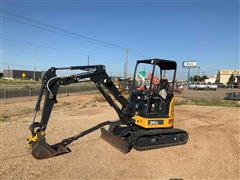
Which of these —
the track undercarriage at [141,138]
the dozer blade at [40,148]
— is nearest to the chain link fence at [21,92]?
the track undercarriage at [141,138]

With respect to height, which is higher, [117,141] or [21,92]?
[117,141]

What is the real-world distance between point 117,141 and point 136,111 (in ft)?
3.92

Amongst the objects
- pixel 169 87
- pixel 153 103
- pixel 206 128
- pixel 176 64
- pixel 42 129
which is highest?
pixel 176 64

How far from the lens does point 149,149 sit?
6688mm

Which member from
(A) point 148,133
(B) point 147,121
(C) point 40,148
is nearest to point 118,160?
(A) point 148,133

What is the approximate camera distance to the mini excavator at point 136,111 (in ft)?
19.7

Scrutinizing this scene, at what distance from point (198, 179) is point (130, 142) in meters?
2.20

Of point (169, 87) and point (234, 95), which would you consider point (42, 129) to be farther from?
point (234, 95)

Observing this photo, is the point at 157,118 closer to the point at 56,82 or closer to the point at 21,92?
the point at 56,82

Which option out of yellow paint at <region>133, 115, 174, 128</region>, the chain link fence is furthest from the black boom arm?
the chain link fence

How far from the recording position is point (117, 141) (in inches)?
259

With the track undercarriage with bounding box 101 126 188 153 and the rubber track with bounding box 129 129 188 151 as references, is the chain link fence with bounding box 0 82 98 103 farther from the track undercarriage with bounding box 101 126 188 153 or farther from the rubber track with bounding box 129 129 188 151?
the rubber track with bounding box 129 129 188 151

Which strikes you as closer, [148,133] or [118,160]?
[118,160]

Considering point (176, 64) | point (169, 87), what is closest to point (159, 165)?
point (169, 87)
